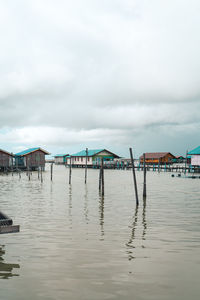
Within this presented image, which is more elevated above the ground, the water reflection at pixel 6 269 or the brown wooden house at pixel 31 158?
the brown wooden house at pixel 31 158

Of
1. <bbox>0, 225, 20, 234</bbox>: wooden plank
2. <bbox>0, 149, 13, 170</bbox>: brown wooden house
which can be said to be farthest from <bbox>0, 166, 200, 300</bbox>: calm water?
<bbox>0, 149, 13, 170</bbox>: brown wooden house

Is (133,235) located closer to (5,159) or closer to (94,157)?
(5,159)

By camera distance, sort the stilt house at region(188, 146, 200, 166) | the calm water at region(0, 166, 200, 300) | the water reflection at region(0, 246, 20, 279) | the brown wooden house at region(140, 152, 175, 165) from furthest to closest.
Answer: the brown wooden house at region(140, 152, 175, 165)
the stilt house at region(188, 146, 200, 166)
the water reflection at region(0, 246, 20, 279)
the calm water at region(0, 166, 200, 300)

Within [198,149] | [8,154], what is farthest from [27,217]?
[8,154]

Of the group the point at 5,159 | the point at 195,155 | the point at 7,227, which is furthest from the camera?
the point at 5,159

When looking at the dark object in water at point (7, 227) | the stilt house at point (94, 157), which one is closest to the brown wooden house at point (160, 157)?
the stilt house at point (94, 157)

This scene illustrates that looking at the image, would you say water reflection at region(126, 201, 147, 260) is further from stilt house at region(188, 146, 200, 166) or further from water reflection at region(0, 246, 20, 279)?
stilt house at region(188, 146, 200, 166)

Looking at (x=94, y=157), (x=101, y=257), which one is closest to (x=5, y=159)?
(x=94, y=157)

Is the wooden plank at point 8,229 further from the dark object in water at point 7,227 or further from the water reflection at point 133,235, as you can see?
the water reflection at point 133,235

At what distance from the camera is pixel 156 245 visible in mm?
9594

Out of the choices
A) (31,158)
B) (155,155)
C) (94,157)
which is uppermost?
(155,155)

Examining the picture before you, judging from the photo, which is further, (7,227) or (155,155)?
(155,155)

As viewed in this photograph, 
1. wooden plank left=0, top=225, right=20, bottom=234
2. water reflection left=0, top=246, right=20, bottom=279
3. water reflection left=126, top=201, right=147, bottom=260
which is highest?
wooden plank left=0, top=225, right=20, bottom=234

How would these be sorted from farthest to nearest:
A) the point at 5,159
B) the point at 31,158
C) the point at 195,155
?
the point at 31,158, the point at 5,159, the point at 195,155
